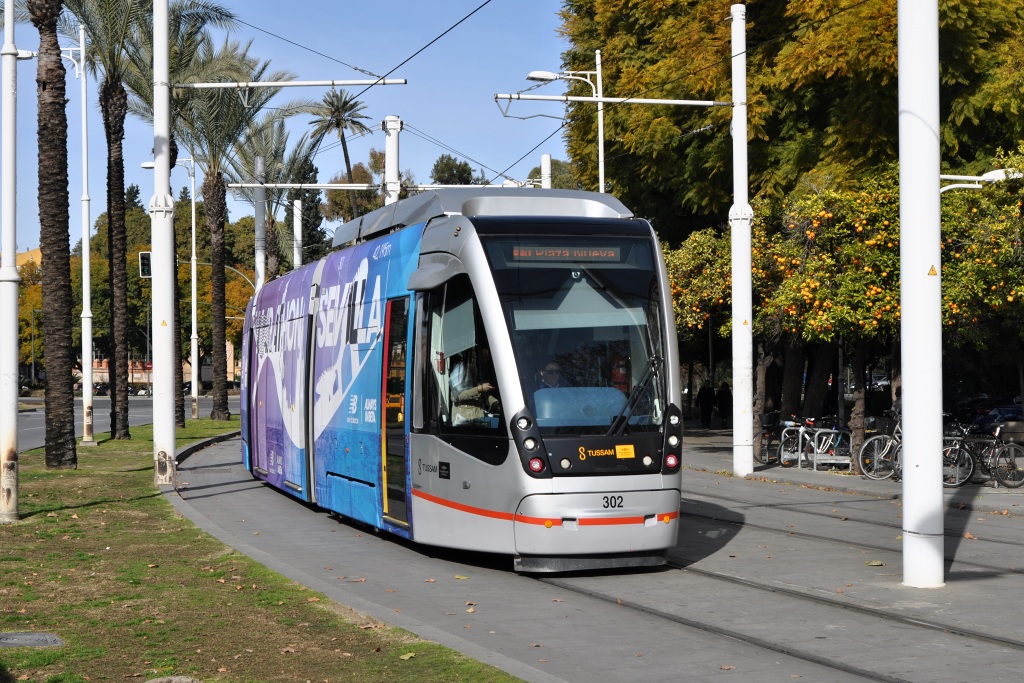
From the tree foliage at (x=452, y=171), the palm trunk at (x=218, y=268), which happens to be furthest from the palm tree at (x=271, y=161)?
the tree foliage at (x=452, y=171)

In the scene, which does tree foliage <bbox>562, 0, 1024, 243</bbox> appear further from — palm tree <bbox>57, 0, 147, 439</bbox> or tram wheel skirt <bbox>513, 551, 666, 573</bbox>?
tram wheel skirt <bbox>513, 551, 666, 573</bbox>

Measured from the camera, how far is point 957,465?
65.6 ft

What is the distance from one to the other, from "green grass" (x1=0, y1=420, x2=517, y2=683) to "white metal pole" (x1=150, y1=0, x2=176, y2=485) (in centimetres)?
417

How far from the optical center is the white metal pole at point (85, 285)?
31578 millimetres

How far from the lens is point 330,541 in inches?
561

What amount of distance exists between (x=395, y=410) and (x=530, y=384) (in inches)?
95.4

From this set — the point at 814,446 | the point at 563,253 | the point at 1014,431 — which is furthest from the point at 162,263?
the point at 1014,431

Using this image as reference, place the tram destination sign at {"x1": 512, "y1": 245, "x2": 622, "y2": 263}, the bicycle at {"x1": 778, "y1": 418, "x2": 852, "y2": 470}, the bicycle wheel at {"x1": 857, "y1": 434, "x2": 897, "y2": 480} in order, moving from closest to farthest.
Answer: the tram destination sign at {"x1": 512, "y1": 245, "x2": 622, "y2": 263} → the bicycle wheel at {"x1": 857, "y1": 434, "x2": 897, "y2": 480} → the bicycle at {"x1": 778, "y1": 418, "x2": 852, "y2": 470}

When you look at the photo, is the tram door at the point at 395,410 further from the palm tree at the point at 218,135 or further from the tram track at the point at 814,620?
the palm tree at the point at 218,135

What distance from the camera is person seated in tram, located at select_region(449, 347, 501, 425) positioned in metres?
11.4

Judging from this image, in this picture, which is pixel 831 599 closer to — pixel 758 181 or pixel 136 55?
pixel 758 181

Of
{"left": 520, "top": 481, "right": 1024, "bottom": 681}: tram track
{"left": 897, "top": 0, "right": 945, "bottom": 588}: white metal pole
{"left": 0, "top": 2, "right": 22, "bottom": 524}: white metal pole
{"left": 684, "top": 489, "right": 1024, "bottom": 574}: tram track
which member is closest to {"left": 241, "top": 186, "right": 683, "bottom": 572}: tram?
{"left": 520, "top": 481, "right": 1024, "bottom": 681}: tram track

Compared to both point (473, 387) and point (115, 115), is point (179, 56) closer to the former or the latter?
point (115, 115)

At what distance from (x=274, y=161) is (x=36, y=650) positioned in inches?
1763
